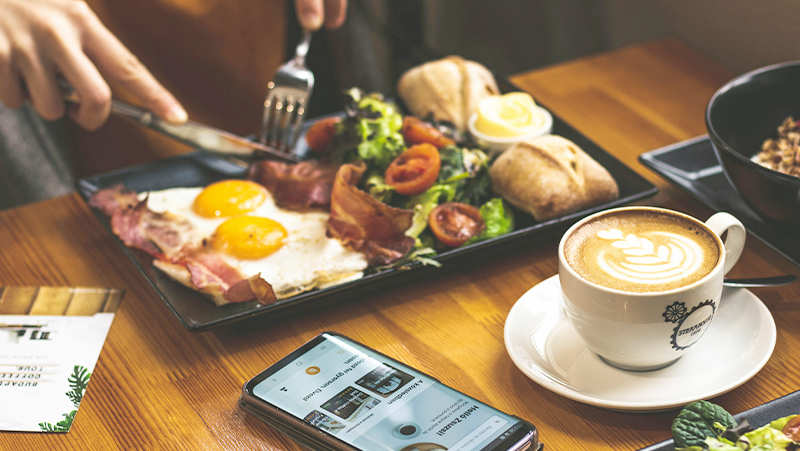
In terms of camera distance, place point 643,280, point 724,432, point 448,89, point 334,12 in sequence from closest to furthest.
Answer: point 724,432
point 643,280
point 448,89
point 334,12

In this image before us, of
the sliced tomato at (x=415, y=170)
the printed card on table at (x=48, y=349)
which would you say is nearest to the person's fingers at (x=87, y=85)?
the printed card on table at (x=48, y=349)

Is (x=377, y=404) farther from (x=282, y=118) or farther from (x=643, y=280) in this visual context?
(x=282, y=118)

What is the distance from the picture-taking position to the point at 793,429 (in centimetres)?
79

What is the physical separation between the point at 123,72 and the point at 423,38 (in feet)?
6.93

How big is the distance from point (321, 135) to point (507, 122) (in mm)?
476

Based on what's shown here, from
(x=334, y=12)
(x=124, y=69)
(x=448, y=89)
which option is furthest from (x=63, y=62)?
(x=448, y=89)

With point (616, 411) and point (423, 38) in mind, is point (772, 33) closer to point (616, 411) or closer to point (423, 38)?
point (616, 411)

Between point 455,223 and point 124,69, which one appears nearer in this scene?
point 455,223

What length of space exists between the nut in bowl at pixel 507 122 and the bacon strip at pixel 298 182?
0.40m

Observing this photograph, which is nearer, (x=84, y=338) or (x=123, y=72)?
(x=84, y=338)

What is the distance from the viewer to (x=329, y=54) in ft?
10.1

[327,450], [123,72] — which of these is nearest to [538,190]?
[327,450]

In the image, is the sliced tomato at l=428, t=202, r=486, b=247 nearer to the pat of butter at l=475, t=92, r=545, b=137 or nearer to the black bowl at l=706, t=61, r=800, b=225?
the pat of butter at l=475, t=92, r=545, b=137

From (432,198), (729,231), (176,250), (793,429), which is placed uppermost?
(729,231)
